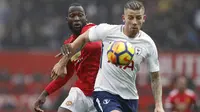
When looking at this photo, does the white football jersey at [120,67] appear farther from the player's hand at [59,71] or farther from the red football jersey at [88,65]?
the red football jersey at [88,65]

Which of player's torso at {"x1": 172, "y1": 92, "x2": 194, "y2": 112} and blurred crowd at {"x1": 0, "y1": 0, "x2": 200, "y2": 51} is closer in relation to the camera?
player's torso at {"x1": 172, "y1": 92, "x2": 194, "y2": 112}

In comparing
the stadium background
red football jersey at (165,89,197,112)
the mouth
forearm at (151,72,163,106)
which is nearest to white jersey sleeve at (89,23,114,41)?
forearm at (151,72,163,106)

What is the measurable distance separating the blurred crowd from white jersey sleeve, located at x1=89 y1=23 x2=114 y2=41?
36.2 ft

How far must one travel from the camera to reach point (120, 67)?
9.42m

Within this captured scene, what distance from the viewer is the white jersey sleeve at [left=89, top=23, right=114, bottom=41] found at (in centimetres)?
943

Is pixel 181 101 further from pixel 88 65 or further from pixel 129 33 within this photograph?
pixel 129 33

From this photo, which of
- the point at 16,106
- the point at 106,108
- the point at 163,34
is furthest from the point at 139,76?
the point at 106,108

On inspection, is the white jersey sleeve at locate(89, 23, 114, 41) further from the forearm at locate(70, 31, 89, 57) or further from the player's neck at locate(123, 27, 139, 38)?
the player's neck at locate(123, 27, 139, 38)

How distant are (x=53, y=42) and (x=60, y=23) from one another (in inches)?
29.0

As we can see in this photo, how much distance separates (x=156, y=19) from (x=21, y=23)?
13.0 feet

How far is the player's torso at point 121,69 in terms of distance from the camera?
372 inches

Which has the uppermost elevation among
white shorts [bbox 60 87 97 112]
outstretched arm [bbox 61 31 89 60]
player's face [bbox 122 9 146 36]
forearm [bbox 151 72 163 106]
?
player's face [bbox 122 9 146 36]

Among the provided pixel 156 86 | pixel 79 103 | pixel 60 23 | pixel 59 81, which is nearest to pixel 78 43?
pixel 156 86

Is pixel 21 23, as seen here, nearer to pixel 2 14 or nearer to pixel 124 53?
pixel 2 14
